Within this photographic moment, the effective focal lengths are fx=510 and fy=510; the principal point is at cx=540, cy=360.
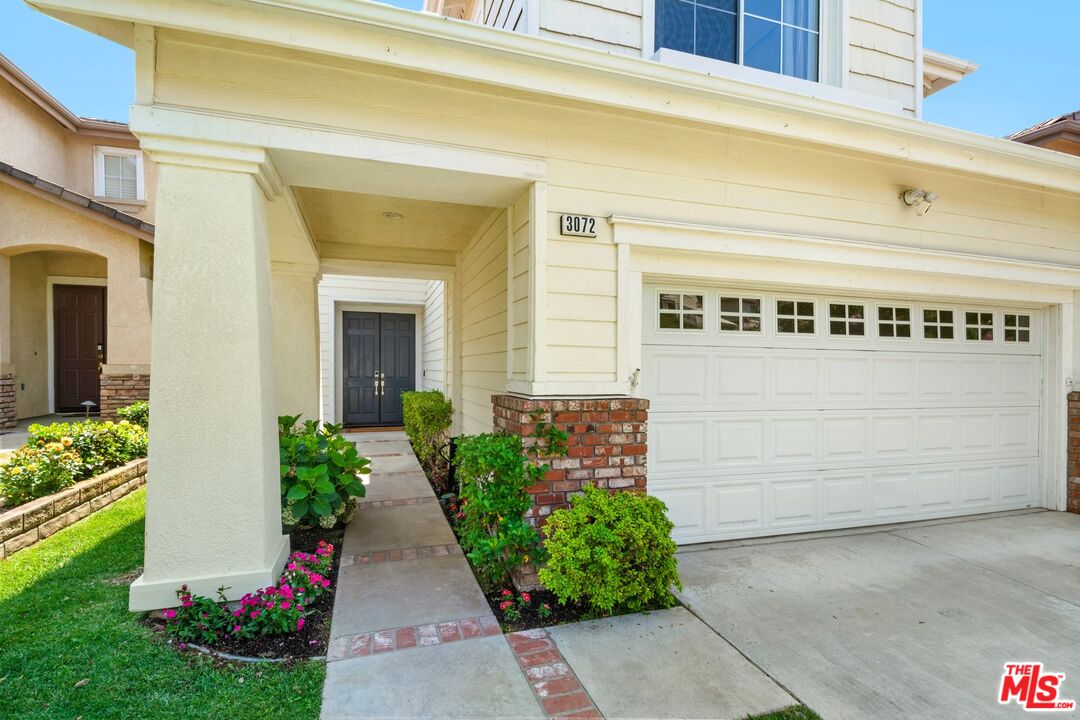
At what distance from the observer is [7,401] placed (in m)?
7.38

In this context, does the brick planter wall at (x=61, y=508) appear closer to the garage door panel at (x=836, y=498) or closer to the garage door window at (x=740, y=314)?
the garage door panel at (x=836, y=498)

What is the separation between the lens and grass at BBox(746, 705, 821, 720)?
2090mm

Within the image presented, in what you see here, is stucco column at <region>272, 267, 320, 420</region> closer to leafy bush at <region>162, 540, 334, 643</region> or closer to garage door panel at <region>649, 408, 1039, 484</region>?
leafy bush at <region>162, 540, 334, 643</region>

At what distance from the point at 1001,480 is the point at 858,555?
8.15 feet

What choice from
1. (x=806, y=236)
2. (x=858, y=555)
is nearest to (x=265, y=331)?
(x=806, y=236)

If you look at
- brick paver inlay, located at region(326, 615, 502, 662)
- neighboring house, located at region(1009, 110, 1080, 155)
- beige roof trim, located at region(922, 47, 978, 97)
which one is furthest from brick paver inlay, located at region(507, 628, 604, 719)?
neighboring house, located at region(1009, 110, 1080, 155)

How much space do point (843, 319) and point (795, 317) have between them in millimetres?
529

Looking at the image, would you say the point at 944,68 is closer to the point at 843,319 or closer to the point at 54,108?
the point at 843,319

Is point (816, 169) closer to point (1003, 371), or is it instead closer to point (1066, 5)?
point (1003, 371)

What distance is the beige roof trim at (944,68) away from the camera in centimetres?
545

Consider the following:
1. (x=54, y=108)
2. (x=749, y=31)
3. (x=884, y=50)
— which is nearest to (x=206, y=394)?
(x=749, y=31)

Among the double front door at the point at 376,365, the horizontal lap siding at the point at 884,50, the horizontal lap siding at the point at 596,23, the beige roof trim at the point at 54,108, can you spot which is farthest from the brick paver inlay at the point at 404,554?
the beige roof trim at the point at 54,108

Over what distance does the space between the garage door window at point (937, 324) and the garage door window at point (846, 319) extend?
2.45 ft

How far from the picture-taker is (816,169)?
398cm
